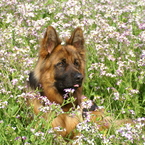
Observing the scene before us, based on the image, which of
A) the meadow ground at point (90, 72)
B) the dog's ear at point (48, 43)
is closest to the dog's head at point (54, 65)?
the dog's ear at point (48, 43)

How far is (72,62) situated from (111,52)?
1.64 m

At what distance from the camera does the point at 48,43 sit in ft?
16.7

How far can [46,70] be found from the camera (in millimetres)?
5102

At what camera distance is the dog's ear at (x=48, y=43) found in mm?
5012

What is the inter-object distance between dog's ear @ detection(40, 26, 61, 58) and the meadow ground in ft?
1.13

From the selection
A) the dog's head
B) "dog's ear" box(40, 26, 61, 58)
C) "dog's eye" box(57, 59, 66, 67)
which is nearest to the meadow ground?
the dog's head

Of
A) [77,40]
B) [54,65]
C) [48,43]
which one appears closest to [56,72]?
[54,65]

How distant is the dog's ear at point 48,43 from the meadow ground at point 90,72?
1.13ft

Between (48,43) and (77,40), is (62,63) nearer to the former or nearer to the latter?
(48,43)

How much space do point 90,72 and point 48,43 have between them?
1716 millimetres

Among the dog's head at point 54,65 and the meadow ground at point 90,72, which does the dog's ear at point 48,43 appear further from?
the meadow ground at point 90,72

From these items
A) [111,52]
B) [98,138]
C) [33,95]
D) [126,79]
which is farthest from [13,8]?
[98,138]

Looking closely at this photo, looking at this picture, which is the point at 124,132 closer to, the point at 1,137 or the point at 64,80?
the point at 1,137

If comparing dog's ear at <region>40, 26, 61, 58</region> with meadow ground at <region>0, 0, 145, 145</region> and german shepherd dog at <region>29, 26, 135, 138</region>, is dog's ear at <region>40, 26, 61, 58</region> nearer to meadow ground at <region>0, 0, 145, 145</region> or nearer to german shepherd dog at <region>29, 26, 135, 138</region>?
german shepherd dog at <region>29, 26, 135, 138</region>
